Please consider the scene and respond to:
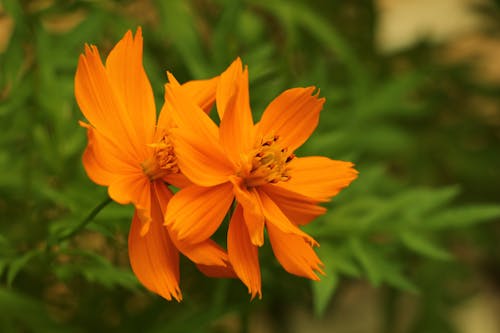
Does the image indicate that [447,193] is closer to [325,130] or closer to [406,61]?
[325,130]

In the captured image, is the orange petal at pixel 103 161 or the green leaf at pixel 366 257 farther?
the green leaf at pixel 366 257

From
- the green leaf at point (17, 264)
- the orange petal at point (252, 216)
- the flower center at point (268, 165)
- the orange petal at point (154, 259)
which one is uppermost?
the flower center at point (268, 165)

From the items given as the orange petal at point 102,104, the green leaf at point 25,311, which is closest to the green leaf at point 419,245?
the green leaf at point 25,311

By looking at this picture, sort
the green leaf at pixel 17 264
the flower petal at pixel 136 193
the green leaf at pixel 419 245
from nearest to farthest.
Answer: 1. the flower petal at pixel 136 193
2. the green leaf at pixel 17 264
3. the green leaf at pixel 419 245

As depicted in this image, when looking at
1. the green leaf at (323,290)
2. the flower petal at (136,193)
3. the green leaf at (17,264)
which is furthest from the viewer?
the green leaf at (323,290)

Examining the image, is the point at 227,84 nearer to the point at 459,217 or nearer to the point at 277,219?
the point at 277,219

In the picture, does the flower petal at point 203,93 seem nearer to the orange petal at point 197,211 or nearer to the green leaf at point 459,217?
the orange petal at point 197,211

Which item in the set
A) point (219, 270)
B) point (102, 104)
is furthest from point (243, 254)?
point (102, 104)

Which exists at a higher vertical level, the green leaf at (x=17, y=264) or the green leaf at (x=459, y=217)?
the green leaf at (x=459, y=217)
